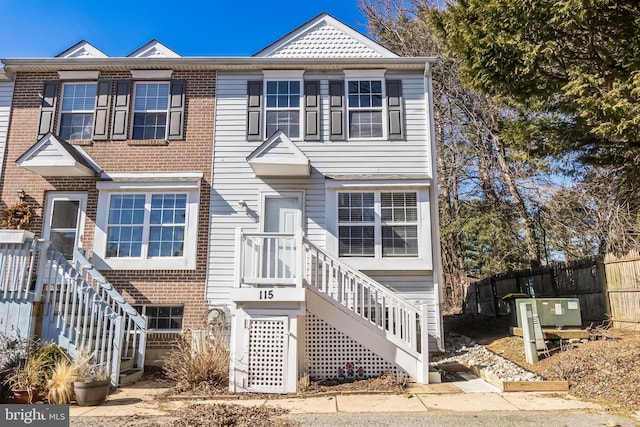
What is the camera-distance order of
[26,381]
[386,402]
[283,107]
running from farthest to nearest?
[283,107]
[386,402]
[26,381]

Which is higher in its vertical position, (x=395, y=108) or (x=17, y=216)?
(x=395, y=108)

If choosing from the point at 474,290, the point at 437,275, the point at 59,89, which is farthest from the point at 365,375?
the point at 474,290

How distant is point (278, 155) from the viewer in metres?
9.31

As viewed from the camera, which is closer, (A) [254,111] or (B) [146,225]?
(B) [146,225]

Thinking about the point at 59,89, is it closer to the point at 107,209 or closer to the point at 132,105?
the point at 132,105

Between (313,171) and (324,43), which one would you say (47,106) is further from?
(324,43)

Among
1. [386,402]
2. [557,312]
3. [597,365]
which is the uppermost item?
[557,312]

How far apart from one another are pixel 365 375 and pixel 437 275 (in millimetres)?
3059

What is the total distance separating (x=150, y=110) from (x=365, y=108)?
17.3 feet

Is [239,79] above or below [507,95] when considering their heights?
above

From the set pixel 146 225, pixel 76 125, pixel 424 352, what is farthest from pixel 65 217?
pixel 424 352

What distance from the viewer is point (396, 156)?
33.4 ft

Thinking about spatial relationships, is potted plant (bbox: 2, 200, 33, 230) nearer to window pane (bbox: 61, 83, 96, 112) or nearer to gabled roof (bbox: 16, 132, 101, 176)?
gabled roof (bbox: 16, 132, 101, 176)

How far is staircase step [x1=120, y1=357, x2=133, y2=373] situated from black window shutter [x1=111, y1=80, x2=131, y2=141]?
5.16 metres
